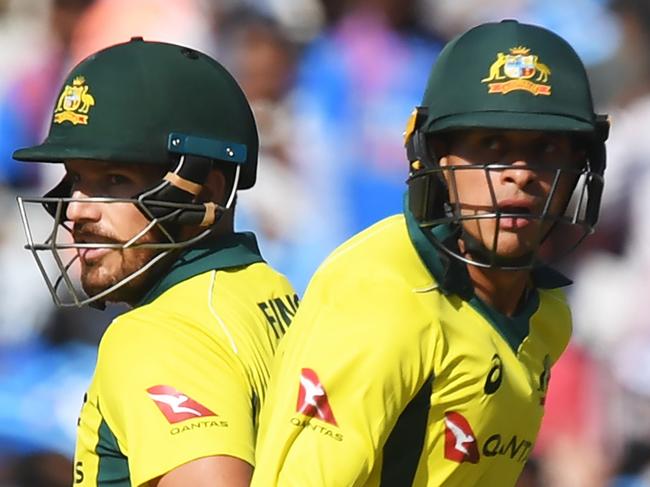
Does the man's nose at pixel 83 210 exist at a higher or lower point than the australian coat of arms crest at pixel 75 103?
lower

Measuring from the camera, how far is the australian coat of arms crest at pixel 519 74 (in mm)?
3037

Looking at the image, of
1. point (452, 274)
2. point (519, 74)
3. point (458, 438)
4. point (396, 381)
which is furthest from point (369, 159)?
point (396, 381)

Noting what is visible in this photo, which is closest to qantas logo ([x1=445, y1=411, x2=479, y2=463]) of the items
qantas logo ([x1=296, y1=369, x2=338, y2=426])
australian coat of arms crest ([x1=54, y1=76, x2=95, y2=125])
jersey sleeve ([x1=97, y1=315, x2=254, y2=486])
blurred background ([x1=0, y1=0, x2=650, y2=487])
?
qantas logo ([x1=296, y1=369, x2=338, y2=426])

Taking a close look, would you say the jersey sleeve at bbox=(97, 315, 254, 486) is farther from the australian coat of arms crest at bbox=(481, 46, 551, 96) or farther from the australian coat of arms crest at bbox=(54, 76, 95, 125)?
the australian coat of arms crest at bbox=(481, 46, 551, 96)

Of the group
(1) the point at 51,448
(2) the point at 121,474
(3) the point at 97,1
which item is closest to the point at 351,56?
(3) the point at 97,1

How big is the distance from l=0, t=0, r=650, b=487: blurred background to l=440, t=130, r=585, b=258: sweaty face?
333 cm

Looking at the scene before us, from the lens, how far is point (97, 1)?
6.55 m

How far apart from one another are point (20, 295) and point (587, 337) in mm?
2327

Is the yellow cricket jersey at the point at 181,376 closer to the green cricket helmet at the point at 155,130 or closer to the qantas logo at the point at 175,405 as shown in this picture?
the qantas logo at the point at 175,405

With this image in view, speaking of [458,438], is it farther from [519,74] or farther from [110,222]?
[110,222]

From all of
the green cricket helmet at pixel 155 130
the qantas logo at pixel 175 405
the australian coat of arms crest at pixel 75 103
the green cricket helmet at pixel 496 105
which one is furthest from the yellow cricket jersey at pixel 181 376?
the green cricket helmet at pixel 496 105

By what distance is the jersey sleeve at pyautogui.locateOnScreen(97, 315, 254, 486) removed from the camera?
9.86 ft

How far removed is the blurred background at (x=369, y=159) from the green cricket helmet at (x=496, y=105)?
3264 millimetres

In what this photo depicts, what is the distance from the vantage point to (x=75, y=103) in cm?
347
